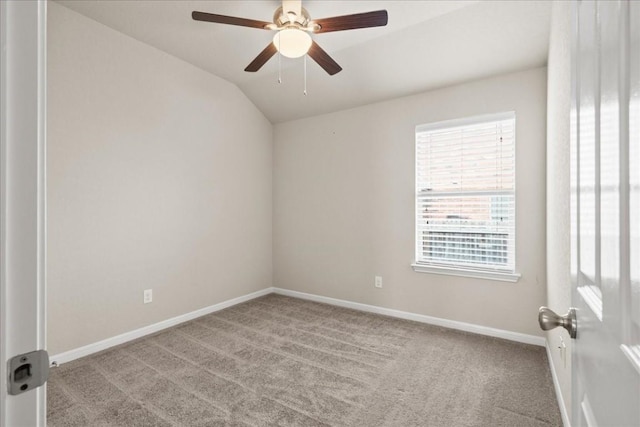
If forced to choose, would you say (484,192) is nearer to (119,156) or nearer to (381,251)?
(381,251)

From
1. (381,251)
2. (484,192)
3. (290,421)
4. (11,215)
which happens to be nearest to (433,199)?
(484,192)

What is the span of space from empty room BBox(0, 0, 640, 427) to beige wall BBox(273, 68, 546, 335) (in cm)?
2

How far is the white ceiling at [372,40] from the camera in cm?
243

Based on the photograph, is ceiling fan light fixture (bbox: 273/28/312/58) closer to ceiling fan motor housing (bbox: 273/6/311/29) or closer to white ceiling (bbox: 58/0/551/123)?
ceiling fan motor housing (bbox: 273/6/311/29)

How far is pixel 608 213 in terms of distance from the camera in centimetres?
51

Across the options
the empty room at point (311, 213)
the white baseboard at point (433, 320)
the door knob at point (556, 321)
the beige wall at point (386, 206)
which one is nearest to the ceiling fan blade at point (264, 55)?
the empty room at point (311, 213)

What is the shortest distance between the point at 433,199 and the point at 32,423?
331 cm

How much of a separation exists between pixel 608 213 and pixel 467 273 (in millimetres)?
2806

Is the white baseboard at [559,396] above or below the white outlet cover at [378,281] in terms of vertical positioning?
below

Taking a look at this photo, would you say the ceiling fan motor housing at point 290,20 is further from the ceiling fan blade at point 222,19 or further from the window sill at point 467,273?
the window sill at point 467,273

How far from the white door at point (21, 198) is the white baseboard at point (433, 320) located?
129 inches

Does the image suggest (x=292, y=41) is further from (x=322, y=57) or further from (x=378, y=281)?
(x=378, y=281)

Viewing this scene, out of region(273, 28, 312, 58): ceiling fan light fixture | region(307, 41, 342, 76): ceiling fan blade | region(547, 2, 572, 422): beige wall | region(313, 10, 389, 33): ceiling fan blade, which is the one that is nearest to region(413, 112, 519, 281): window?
region(547, 2, 572, 422): beige wall

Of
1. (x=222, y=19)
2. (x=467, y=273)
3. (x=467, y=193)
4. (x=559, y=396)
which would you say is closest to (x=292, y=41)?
(x=222, y=19)
